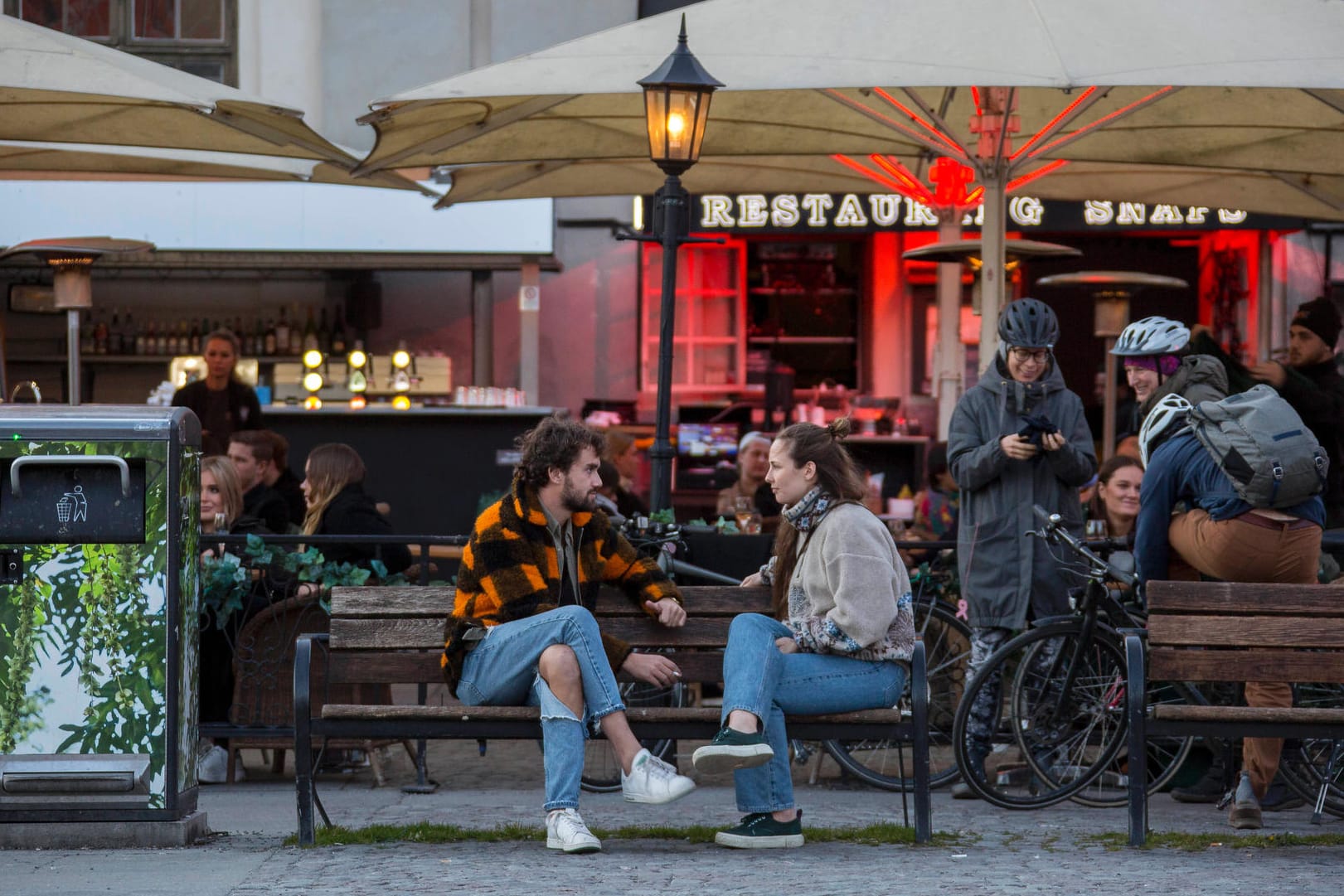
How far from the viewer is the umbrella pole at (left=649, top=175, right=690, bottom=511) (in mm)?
8383

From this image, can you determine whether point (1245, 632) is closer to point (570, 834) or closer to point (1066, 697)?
point (1066, 697)

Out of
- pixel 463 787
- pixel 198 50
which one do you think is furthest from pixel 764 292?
pixel 463 787

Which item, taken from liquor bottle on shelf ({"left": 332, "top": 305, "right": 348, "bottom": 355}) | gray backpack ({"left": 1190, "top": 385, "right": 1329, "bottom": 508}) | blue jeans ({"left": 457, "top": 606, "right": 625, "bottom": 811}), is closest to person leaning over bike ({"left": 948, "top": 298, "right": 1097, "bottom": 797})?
gray backpack ({"left": 1190, "top": 385, "right": 1329, "bottom": 508})

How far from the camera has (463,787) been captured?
26.0 feet

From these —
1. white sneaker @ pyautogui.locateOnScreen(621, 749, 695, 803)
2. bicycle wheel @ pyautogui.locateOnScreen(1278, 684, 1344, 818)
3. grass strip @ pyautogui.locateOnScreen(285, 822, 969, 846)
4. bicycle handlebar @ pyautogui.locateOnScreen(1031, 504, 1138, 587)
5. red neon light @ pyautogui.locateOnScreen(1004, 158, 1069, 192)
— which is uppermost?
red neon light @ pyautogui.locateOnScreen(1004, 158, 1069, 192)

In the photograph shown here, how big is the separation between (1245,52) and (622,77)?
2532 mm

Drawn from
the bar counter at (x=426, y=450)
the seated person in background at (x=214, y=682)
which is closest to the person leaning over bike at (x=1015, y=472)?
the seated person in background at (x=214, y=682)

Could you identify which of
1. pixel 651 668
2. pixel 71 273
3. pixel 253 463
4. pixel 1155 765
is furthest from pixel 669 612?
pixel 71 273

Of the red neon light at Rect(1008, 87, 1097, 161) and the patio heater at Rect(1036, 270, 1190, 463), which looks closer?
the red neon light at Rect(1008, 87, 1097, 161)

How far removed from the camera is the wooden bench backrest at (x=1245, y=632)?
6.30 meters

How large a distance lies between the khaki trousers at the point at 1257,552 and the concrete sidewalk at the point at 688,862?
20.4 inches

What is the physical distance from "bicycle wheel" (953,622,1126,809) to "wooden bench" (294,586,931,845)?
0.95 meters

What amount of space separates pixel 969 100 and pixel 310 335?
7.14 m

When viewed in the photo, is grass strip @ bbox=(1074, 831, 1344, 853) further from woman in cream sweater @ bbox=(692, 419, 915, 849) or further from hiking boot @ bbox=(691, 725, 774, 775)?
hiking boot @ bbox=(691, 725, 774, 775)
